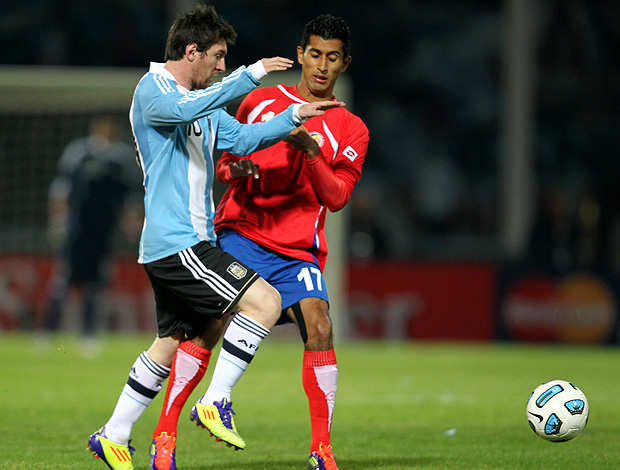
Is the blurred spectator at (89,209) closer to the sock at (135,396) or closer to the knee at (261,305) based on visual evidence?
the sock at (135,396)

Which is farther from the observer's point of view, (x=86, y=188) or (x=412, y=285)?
(x=412, y=285)

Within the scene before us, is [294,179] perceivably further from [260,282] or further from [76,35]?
[76,35]

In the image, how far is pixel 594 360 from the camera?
11.2m

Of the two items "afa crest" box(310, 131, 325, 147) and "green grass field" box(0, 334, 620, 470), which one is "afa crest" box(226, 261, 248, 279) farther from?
"green grass field" box(0, 334, 620, 470)

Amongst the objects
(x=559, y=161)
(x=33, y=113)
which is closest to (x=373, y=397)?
(x=33, y=113)

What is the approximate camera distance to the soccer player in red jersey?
4609 millimetres

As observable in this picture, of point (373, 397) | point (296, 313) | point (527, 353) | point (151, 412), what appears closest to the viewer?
point (296, 313)

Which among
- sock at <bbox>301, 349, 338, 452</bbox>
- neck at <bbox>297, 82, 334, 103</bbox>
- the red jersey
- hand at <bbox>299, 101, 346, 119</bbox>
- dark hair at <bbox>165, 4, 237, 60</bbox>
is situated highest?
dark hair at <bbox>165, 4, 237, 60</bbox>

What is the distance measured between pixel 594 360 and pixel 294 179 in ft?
23.9

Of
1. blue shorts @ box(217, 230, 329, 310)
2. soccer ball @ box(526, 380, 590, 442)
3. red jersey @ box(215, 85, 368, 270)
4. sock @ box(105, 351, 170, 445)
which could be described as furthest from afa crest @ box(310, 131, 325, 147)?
soccer ball @ box(526, 380, 590, 442)

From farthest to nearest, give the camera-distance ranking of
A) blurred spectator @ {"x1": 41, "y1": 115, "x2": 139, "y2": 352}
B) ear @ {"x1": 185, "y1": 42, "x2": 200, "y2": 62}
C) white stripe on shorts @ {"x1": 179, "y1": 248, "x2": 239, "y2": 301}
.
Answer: blurred spectator @ {"x1": 41, "y1": 115, "x2": 139, "y2": 352} → ear @ {"x1": 185, "y1": 42, "x2": 200, "y2": 62} → white stripe on shorts @ {"x1": 179, "y1": 248, "x2": 239, "y2": 301}

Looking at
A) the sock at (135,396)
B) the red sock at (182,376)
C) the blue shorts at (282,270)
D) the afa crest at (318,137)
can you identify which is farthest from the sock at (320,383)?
the afa crest at (318,137)

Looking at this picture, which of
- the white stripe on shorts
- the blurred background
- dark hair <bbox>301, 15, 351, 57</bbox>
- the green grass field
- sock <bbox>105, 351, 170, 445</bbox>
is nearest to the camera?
the white stripe on shorts

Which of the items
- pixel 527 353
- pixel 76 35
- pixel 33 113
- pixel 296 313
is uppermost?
pixel 76 35
